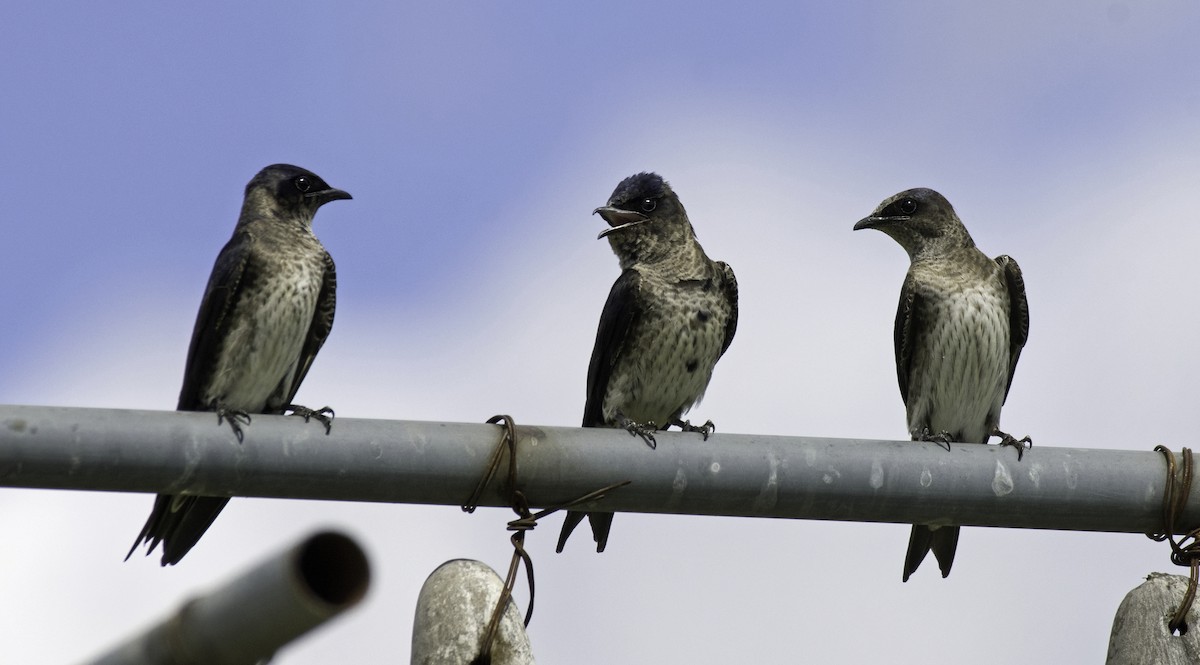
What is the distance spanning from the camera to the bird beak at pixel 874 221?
984cm

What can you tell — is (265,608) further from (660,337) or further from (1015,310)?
(1015,310)

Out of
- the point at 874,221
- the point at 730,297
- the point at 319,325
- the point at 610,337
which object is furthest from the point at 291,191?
the point at 874,221

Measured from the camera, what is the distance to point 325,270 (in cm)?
833

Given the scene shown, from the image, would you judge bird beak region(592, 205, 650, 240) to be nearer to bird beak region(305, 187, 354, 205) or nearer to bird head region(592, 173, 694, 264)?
bird head region(592, 173, 694, 264)

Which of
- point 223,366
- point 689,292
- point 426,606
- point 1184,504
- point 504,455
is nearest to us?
point 426,606

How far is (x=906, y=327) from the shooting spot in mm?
9227

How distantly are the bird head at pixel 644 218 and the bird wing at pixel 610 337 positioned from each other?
38cm

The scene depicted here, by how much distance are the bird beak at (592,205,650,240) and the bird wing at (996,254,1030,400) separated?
2092 mm

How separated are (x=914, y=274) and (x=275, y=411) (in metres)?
3.74

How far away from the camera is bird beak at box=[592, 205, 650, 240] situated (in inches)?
372

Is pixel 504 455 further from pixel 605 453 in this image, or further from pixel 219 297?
pixel 219 297

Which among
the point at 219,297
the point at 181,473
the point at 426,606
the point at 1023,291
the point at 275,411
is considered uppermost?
the point at 1023,291

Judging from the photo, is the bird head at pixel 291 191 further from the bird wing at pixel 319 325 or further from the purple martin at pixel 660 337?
the purple martin at pixel 660 337

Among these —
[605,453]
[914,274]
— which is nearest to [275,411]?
[914,274]
